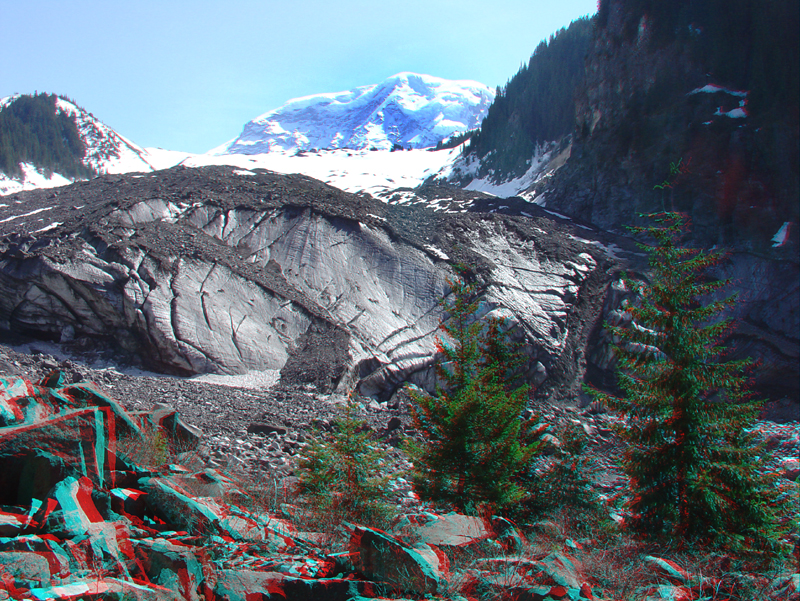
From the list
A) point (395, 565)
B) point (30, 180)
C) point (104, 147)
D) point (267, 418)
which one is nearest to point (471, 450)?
point (395, 565)

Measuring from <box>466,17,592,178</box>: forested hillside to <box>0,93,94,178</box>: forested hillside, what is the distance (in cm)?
5289

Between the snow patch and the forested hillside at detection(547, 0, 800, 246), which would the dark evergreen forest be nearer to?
the forested hillside at detection(547, 0, 800, 246)

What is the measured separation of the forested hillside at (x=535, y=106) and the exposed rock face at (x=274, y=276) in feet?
107

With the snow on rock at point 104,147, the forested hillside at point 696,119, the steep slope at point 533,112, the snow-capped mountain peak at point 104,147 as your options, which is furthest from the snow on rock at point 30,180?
the forested hillside at point 696,119

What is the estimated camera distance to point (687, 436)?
24.0 feet

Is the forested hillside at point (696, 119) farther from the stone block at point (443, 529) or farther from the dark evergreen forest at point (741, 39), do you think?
the stone block at point (443, 529)

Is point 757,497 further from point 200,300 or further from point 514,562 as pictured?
point 200,300

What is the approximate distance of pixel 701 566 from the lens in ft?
18.7

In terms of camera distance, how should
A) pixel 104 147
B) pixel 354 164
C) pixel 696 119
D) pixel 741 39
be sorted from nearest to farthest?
1. pixel 741 39
2. pixel 696 119
3. pixel 354 164
4. pixel 104 147

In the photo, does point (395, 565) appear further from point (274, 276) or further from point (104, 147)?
point (104, 147)

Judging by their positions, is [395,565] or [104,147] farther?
[104,147]

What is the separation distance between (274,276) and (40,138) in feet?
201

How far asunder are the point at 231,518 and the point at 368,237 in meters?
17.5

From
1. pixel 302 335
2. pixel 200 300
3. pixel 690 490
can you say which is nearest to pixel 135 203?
pixel 200 300
